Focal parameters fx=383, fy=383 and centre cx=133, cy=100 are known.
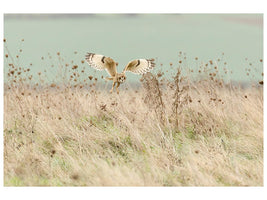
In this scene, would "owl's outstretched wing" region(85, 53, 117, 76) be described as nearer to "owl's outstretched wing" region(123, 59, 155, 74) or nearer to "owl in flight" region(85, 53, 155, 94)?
"owl in flight" region(85, 53, 155, 94)

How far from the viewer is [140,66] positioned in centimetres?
595

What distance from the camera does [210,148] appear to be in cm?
554

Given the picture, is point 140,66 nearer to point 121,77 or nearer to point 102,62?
point 121,77

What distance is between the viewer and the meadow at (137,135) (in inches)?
194

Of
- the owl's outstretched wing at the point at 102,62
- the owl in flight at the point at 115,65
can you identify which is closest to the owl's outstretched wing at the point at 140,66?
the owl in flight at the point at 115,65

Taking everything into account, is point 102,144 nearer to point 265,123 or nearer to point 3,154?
point 3,154

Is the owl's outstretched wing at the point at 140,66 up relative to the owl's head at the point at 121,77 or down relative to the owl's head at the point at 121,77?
up

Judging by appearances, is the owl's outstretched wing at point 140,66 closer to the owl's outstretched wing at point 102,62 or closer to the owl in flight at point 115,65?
the owl in flight at point 115,65

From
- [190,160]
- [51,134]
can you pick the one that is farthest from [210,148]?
[51,134]

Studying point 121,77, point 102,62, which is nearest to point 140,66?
point 121,77

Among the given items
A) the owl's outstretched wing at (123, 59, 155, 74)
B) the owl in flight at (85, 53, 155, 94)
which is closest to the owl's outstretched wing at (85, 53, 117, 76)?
the owl in flight at (85, 53, 155, 94)

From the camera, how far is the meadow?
4.93 metres

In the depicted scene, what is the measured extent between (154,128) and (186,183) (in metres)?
1.43

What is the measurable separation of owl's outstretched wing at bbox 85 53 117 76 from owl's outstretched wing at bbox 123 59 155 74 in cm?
19
